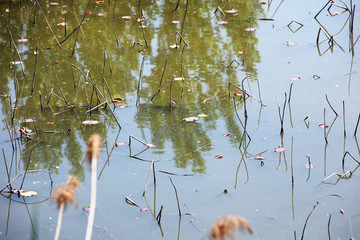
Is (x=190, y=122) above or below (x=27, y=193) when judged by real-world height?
above

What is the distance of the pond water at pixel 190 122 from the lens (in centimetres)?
314

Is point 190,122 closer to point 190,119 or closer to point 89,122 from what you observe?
point 190,119

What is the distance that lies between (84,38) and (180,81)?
1.74 m

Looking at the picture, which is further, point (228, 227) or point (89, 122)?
point (89, 122)

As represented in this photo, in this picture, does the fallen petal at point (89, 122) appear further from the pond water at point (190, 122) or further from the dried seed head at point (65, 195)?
the dried seed head at point (65, 195)

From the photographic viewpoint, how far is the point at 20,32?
6.31m

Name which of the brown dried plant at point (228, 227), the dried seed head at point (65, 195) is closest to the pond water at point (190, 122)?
the dried seed head at point (65, 195)

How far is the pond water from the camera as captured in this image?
314 centimetres

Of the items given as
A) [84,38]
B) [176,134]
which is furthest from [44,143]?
[84,38]

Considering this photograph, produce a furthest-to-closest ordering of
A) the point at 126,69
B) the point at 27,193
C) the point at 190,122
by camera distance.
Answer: the point at 126,69
the point at 190,122
the point at 27,193

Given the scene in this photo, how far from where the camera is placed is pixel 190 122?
4262mm

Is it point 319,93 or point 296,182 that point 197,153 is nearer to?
point 296,182

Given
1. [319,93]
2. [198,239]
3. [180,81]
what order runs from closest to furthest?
[198,239] < [319,93] < [180,81]

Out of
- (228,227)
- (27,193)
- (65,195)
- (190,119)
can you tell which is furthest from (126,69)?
(228,227)
